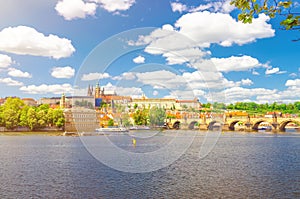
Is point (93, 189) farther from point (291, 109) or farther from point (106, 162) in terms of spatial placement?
point (291, 109)

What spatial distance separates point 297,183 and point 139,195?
7.00 meters

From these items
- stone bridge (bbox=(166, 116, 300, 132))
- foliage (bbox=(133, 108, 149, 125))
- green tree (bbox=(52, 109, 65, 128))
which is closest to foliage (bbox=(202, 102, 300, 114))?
stone bridge (bbox=(166, 116, 300, 132))

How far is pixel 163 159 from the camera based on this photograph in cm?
2152

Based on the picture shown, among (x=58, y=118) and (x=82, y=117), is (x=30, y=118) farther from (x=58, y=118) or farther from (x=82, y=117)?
(x=82, y=117)

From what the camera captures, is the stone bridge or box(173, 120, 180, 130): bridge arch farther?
box(173, 120, 180, 130): bridge arch

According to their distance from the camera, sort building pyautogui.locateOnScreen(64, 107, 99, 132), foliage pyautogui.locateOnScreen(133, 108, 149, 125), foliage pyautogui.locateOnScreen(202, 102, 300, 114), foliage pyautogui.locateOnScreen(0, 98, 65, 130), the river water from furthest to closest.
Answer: foliage pyautogui.locateOnScreen(202, 102, 300, 114) → foliage pyautogui.locateOnScreen(0, 98, 65, 130) → foliage pyautogui.locateOnScreen(133, 108, 149, 125) → building pyautogui.locateOnScreen(64, 107, 99, 132) → the river water

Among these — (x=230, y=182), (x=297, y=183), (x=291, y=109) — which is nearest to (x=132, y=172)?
(x=230, y=182)

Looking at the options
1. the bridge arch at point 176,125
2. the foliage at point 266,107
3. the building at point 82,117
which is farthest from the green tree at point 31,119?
the foliage at point 266,107

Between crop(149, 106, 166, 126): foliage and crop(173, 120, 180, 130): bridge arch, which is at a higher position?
crop(149, 106, 166, 126): foliage

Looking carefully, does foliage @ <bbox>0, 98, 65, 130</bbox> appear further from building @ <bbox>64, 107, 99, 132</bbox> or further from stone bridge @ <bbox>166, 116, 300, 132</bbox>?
building @ <bbox>64, 107, 99, 132</bbox>

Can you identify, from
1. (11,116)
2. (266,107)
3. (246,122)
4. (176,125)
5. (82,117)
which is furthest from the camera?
(266,107)

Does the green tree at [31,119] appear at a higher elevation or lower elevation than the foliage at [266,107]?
lower

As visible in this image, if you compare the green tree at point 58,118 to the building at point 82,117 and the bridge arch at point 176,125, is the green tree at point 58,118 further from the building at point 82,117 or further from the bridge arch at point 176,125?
the building at point 82,117

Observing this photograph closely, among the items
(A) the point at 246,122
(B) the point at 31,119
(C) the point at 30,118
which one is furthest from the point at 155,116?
(A) the point at 246,122
